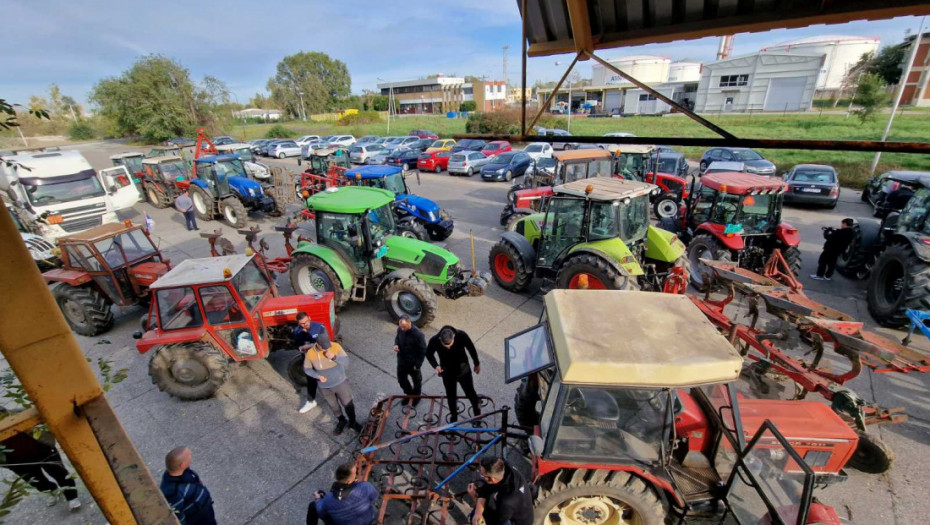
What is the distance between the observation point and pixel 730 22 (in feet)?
8.30

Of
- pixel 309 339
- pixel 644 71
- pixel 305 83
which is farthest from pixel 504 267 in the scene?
pixel 305 83

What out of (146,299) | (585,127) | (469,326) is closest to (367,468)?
(469,326)

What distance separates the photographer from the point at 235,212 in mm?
11836

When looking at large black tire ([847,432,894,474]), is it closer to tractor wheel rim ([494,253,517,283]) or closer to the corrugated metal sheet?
the corrugated metal sheet

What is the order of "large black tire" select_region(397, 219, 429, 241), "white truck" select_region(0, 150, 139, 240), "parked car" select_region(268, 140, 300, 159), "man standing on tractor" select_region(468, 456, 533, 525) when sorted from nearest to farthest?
"man standing on tractor" select_region(468, 456, 533, 525)
"large black tire" select_region(397, 219, 429, 241)
"white truck" select_region(0, 150, 139, 240)
"parked car" select_region(268, 140, 300, 159)

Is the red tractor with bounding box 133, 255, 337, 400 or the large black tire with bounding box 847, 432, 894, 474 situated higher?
the red tractor with bounding box 133, 255, 337, 400

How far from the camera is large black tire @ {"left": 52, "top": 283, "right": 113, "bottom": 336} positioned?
20.2ft

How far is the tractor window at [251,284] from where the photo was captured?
4.95 meters

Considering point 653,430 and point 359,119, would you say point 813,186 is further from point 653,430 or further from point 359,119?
point 359,119

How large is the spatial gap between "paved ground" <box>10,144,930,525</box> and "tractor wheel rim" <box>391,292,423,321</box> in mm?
343

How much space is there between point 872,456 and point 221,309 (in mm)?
6895

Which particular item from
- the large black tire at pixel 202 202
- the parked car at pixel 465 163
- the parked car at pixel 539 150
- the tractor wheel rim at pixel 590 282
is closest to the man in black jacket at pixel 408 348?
the tractor wheel rim at pixel 590 282

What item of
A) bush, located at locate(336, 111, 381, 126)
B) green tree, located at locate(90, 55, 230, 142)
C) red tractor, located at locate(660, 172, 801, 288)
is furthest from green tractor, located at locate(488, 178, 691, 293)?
bush, located at locate(336, 111, 381, 126)

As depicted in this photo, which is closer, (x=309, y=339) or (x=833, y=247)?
(x=309, y=339)
